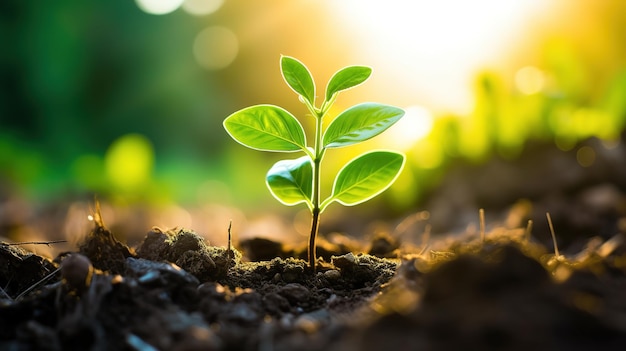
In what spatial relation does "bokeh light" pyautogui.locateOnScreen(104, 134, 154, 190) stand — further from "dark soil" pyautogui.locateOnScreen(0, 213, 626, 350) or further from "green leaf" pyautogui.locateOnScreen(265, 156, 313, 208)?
"green leaf" pyautogui.locateOnScreen(265, 156, 313, 208)

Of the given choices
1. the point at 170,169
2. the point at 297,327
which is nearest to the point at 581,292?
the point at 297,327

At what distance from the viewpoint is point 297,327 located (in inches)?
26.2

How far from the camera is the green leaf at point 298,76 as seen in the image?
944 millimetres

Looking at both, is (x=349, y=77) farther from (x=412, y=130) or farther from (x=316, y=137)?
(x=412, y=130)

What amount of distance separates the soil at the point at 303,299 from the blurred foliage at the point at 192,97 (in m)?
1.65

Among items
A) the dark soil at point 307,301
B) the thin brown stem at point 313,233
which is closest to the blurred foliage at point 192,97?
the dark soil at point 307,301

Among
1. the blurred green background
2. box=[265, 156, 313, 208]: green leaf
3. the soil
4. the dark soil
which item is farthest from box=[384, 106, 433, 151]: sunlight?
box=[265, 156, 313, 208]: green leaf

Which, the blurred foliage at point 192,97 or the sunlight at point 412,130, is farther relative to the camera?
the sunlight at point 412,130

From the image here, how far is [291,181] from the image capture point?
0.95 metres

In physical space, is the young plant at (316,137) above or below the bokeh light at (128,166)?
above

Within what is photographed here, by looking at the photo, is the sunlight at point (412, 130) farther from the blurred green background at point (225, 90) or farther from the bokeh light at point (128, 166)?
the bokeh light at point (128, 166)

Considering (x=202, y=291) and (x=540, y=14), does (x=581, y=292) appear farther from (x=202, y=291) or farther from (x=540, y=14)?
(x=540, y=14)

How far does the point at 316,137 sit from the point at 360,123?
8 centimetres

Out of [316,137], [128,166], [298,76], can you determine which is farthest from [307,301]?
[128,166]
